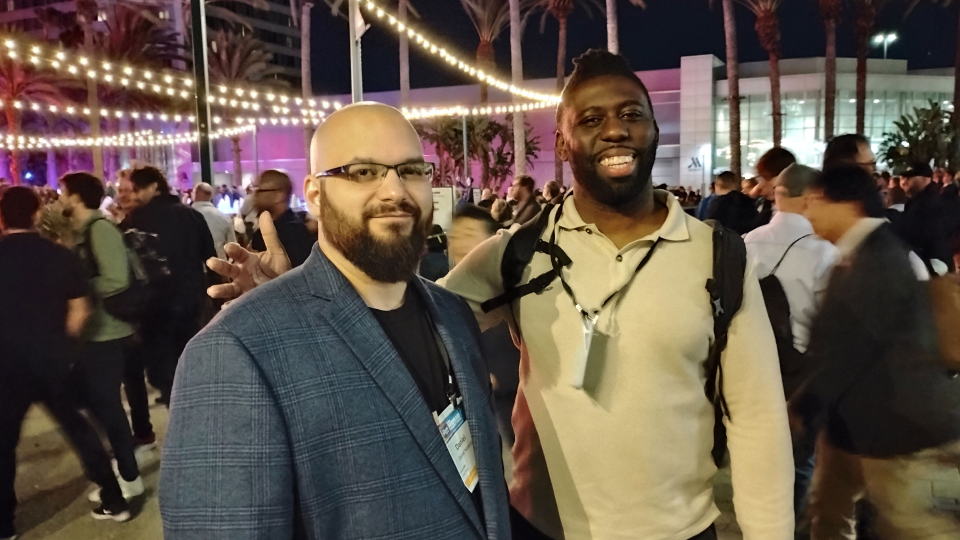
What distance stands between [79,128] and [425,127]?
2490 centimetres

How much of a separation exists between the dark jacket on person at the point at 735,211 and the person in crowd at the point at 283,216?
3.28 m

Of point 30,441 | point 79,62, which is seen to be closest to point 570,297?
point 30,441

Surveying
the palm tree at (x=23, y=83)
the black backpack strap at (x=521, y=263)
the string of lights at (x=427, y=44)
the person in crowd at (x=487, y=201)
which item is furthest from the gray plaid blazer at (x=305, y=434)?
the palm tree at (x=23, y=83)

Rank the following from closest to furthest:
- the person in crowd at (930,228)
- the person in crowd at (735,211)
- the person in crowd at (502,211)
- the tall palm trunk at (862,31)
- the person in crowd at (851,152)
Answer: the person in crowd at (851,152) → the person in crowd at (735,211) → the person in crowd at (930,228) → the person in crowd at (502,211) → the tall palm trunk at (862,31)

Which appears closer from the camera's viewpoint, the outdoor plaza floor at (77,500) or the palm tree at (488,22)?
the outdoor plaza floor at (77,500)

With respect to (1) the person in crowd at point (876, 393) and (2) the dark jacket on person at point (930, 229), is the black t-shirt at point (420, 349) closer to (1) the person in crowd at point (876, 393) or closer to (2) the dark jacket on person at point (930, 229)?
(1) the person in crowd at point (876, 393)

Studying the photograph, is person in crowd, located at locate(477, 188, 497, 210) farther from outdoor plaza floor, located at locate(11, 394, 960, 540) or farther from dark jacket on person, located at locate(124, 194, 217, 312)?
outdoor plaza floor, located at locate(11, 394, 960, 540)

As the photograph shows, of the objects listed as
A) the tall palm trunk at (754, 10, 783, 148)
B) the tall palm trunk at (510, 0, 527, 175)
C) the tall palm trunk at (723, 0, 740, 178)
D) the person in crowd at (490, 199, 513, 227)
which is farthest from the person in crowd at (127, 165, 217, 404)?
the tall palm trunk at (754, 10, 783, 148)

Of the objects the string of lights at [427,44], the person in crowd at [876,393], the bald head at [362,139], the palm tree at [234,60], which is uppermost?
the palm tree at [234,60]

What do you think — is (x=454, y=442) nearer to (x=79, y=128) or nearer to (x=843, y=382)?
(x=843, y=382)

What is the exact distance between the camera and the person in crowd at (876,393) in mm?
A: 2672

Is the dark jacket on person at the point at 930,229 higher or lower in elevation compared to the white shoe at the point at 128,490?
higher

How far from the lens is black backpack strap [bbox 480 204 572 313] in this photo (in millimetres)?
1757

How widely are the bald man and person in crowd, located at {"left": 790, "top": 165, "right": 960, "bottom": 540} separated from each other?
6.19 ft
